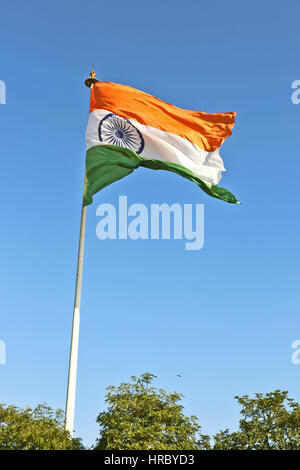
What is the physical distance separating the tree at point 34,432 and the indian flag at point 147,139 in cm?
901

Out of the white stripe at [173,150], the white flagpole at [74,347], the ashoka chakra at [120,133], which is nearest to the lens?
the white flagpole at [74,347]

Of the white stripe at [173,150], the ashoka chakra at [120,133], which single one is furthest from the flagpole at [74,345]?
the white stripe at [173,150]

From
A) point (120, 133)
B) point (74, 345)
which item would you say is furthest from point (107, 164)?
point (74, 345)

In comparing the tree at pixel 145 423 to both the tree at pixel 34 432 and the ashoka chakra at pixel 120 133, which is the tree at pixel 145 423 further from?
the ashoka chakra at pixel 120 133

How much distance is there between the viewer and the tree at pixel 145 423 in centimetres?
2375

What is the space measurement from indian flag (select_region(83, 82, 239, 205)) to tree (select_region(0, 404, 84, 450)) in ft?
29.6

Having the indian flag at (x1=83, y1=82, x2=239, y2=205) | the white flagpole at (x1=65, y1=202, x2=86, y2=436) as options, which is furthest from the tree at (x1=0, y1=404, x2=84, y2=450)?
the indian flag at (x1=83, y1=82, x2=239, y2=205)

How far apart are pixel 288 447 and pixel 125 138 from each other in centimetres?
1680

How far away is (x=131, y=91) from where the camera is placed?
23750 mm

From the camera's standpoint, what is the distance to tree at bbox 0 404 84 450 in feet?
62.2
